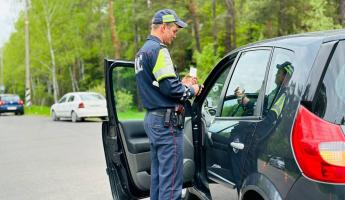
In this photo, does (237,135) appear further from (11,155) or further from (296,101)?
(11,155)

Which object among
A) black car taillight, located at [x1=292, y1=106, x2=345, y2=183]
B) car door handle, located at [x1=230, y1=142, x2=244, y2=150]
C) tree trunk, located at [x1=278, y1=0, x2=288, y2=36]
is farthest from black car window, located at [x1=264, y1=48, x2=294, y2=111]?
tree trunk, located at [x1=278, y1=0, x2=288, y2=36]

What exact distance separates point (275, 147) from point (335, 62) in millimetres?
609

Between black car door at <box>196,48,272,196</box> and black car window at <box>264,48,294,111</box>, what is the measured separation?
78mm

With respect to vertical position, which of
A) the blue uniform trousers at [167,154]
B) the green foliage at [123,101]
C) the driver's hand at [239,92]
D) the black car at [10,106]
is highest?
the driver's hand at [239,92]

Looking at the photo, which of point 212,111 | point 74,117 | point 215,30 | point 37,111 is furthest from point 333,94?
point 37,111

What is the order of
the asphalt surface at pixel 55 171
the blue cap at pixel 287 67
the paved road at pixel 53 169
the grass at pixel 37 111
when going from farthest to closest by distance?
1. the grass at pixel 37 111
2. the paved road at pixel 53 169
3. the asphalt surface at pixel 55 171
4. the blue cap at pixel 287 67

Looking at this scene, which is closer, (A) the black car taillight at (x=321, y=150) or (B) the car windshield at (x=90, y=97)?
(A) the black car taillight at (x=321, y=150)

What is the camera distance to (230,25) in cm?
3416

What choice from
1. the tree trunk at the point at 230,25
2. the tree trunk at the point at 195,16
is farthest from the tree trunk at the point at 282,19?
the tree trunk at the point at 195,16

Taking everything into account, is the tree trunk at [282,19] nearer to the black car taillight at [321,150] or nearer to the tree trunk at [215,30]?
the tree trunk at [215,30]

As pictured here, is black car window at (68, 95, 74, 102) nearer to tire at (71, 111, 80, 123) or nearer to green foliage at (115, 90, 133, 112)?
tire at (71, 111, 80, 123)

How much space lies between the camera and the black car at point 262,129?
8.48 ft

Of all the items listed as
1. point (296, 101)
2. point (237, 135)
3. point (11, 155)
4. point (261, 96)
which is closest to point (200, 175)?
point (237, 135)

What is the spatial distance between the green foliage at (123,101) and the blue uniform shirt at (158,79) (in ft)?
2.31
